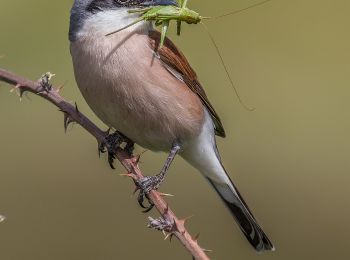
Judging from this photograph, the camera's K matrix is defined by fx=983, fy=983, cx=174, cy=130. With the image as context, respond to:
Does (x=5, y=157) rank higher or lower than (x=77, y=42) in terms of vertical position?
lower

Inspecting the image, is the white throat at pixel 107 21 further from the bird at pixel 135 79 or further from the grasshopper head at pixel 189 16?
the grasshopper head at pixel 189 16

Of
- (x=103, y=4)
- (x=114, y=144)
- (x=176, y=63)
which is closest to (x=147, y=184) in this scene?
(x=114, y=144)

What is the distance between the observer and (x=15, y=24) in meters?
10.5

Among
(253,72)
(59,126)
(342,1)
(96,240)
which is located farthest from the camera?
(342,1)

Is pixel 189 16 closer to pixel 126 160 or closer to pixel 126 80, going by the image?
pixel 126 80

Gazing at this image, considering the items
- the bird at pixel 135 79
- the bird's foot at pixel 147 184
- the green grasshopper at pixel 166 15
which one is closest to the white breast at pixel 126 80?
the bird at pixel 135 79

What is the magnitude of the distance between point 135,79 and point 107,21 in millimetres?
339

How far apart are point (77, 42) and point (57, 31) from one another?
18.3 feet

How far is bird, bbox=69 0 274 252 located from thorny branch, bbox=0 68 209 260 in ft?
1.85

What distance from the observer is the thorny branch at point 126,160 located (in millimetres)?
3633

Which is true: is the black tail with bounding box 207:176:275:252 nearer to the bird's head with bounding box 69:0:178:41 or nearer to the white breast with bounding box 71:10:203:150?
the white breast with bounding box 71:10:203:150

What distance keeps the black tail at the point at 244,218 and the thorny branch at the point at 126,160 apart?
1.24m

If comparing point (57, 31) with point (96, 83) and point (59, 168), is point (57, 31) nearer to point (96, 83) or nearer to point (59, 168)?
point (59, 168)

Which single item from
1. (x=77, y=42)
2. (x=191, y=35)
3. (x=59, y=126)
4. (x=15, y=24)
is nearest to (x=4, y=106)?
(x=59, y=126)
